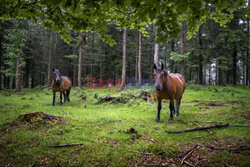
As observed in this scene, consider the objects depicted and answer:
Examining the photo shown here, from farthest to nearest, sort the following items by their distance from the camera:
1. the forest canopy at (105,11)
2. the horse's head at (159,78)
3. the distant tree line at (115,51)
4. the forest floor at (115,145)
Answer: the distant tree line at (115,51)
the horse's head at (159,78)
the forest floor at (115,145)
the forest canopy at (105,11)

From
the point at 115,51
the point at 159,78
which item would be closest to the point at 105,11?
the point at 159,78

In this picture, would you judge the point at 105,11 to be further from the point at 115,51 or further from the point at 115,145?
the point at 115,51

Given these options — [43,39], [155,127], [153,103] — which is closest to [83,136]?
[155,127]

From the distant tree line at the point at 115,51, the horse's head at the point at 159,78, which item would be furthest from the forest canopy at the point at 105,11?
the distant tree line at the point at 115,51

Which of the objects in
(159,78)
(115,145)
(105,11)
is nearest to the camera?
(105,11)

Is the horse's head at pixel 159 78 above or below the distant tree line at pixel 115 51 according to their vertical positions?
below

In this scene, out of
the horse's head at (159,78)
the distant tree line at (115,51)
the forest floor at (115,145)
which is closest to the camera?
the forest floor at (115,145)

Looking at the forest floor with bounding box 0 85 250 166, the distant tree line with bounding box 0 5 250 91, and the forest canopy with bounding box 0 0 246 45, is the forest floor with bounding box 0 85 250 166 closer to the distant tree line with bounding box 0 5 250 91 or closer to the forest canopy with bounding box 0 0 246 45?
the forest canopy with bounding box 0 0 246 45

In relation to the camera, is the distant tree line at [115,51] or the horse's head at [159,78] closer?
the horse's head at [159,78]

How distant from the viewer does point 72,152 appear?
3217mm

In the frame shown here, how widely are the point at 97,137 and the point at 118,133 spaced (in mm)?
712

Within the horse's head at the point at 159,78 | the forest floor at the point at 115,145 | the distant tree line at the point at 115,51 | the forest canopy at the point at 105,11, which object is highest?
the distant tree line at the point at 115,51

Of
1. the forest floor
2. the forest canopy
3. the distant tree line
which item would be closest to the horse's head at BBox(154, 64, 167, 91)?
the forest floor

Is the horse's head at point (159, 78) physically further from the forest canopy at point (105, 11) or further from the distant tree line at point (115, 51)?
the distant tree line at point (115, 51)
